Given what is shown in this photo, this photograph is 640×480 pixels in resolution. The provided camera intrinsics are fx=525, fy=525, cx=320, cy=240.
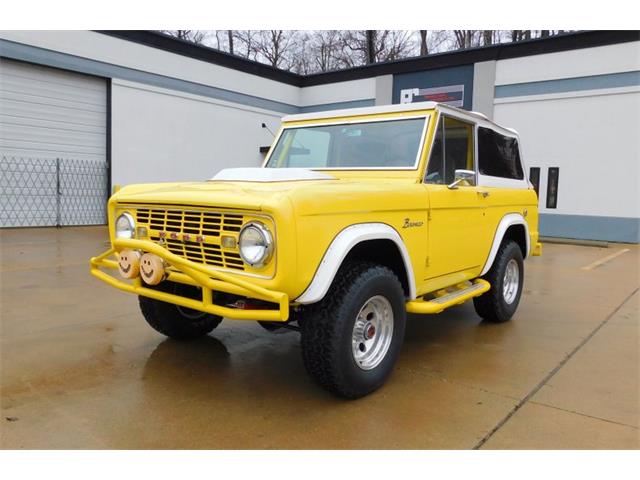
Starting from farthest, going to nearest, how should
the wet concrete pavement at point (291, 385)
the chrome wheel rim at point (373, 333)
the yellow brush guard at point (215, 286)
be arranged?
the chrome wheel rim at point (373, 333)
the wet concrete pavement at point (291, 385)
the yellow brush guard at point (215, 286)

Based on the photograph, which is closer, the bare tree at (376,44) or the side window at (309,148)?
the side window at (309,148)

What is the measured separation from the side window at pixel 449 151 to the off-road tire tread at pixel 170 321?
2267mm

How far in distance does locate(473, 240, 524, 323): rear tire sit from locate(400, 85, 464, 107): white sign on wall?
11538 millimetres

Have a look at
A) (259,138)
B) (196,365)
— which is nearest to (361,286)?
(196,365)

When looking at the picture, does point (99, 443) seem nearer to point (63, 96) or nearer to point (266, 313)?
point (266, 313)

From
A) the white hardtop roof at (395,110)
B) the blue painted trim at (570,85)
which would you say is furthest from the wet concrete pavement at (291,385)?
the blue painted trim at (570,85)

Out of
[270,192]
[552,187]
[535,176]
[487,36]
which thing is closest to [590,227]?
[552,187]

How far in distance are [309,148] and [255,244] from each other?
2.08 metres

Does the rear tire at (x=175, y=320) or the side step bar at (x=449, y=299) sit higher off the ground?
the side step bar at (x=449, y=299)

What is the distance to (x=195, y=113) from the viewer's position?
53.5ft

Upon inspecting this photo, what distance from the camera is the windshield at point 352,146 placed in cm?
422

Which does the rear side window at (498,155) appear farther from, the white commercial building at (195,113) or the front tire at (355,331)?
the white commercial building at (195,113)

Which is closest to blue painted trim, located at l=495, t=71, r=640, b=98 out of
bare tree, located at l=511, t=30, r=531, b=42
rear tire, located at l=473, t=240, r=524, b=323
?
rear tire, located at l=473, t=240, r=524, b=323

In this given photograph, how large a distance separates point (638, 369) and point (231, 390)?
10.1ft
